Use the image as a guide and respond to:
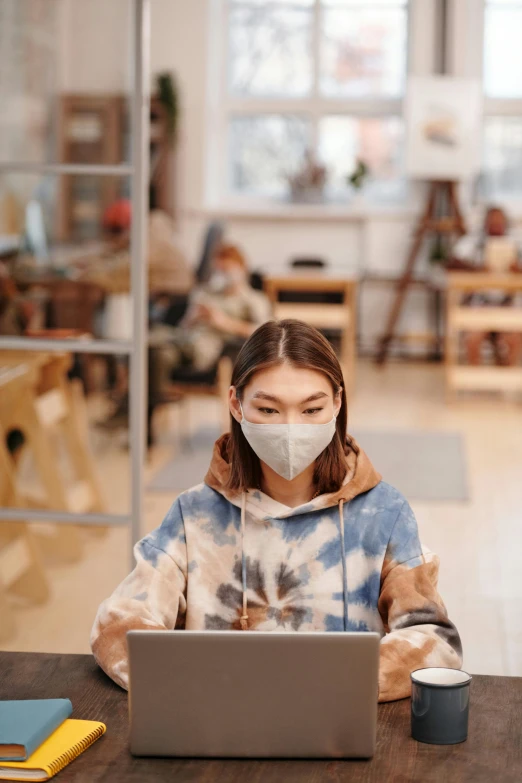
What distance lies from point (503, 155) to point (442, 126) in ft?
2.60

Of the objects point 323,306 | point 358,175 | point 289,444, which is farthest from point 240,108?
point 289,444

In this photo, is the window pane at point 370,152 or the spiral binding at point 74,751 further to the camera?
the window pane at point 370,152

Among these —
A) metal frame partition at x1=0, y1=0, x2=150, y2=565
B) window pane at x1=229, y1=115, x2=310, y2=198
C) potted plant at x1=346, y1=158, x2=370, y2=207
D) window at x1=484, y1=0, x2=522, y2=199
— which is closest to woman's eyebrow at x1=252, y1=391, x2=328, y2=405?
metal frame partition at x1=0, y1=0, x2=150, y2=565

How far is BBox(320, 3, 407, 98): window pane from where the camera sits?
345 inches

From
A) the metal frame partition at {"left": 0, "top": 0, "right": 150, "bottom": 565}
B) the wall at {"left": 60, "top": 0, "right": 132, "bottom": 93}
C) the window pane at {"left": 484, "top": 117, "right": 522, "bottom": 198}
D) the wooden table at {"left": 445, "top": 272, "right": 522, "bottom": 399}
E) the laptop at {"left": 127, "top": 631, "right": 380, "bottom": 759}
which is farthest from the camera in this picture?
the window pane at {"left": 484, "top": 117, "right": 522, "bottom": 198}

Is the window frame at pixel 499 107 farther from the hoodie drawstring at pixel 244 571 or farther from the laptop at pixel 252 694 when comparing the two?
the laptop at pixel 252 694

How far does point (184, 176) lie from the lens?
884 cm

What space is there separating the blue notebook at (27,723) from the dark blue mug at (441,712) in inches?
15.4

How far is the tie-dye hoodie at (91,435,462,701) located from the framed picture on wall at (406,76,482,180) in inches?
271

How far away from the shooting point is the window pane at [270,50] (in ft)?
29.2

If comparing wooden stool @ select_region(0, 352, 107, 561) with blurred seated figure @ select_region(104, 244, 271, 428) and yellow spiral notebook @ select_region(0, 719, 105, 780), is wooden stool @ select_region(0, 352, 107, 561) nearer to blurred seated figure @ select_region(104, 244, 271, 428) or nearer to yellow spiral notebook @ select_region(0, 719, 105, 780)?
blurred seated figure @ select_region(104, 244, 271, 428)

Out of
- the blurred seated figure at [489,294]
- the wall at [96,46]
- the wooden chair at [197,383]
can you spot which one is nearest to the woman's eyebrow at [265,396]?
the wall at [96,46]

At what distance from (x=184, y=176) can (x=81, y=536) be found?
18.9 ft

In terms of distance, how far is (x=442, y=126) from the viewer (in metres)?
8.20
